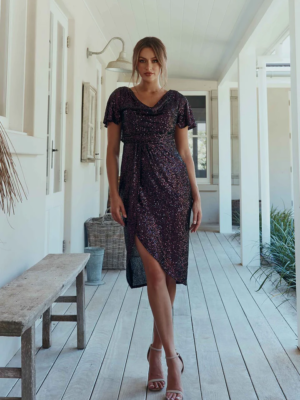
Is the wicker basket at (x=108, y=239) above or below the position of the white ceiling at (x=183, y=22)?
below

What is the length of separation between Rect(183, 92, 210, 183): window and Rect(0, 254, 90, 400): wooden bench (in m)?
5.94

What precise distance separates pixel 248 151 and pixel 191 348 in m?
2.82

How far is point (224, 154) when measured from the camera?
21.9ft

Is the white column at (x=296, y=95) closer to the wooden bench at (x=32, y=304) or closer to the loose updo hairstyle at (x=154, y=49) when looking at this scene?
the loose updo hairstyle at (x=154, y=49)

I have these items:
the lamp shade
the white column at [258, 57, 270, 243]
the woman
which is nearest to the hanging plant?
the woman

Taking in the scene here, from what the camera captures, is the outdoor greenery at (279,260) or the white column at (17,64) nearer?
the white column at (17,64)

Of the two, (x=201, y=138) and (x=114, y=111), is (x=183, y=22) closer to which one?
(x=114, y=111)

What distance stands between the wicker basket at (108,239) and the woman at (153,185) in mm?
2201

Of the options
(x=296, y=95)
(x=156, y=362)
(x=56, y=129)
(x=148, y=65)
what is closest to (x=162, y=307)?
(x=156, y=362)

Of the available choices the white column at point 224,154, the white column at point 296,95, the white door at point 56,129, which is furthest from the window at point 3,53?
the white column at point 224,154

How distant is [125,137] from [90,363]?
1.17 meters

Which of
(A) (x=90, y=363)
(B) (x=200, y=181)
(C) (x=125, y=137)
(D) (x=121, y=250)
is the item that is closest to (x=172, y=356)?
(A) (x=90, y=363)

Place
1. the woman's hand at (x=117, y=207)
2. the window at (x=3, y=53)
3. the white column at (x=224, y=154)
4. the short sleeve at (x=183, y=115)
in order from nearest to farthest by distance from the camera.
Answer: the woman's hand at (x=117, y=207) < the short sleeve at (x=183, y=115) < the window at (x=3, y=53) < the white column at (x=224, y=154)

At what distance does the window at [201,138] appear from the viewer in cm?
785
